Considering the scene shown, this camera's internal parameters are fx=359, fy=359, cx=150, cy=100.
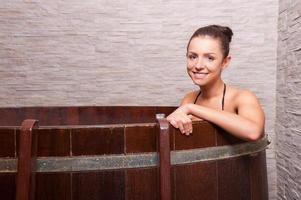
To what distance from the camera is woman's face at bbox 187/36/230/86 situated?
3.85 ft

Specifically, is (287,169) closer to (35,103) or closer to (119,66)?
(119,66)

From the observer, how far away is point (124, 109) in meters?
1.76

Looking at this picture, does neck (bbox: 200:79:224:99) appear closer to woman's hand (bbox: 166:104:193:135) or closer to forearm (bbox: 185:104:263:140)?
forearm (bbox: 185:104:263:140)

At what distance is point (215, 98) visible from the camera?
1316mm

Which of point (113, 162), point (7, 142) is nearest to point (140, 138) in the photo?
point (113, 162)

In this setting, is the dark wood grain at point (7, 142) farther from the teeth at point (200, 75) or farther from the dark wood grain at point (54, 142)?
the teeth at point (200, 75)

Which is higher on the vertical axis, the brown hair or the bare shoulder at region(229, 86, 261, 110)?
the brown hair

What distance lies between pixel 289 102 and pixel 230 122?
2.64 feet

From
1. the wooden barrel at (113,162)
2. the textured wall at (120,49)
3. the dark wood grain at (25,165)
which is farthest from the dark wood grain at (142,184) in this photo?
the textured wall at (120,49)

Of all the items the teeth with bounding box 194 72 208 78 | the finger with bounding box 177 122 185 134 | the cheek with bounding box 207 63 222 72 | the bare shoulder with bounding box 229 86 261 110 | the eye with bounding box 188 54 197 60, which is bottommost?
the finger with bounding box 177 122 185 134

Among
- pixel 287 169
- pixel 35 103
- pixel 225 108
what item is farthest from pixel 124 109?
pixel 287 169

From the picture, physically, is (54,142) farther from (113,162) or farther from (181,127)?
(181,127)

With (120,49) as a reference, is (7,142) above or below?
below

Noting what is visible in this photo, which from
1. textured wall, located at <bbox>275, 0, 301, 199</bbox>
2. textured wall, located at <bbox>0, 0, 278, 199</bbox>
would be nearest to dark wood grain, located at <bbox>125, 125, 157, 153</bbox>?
textured wall, located at <bbox>275, 0, 301, 199</bbox>
